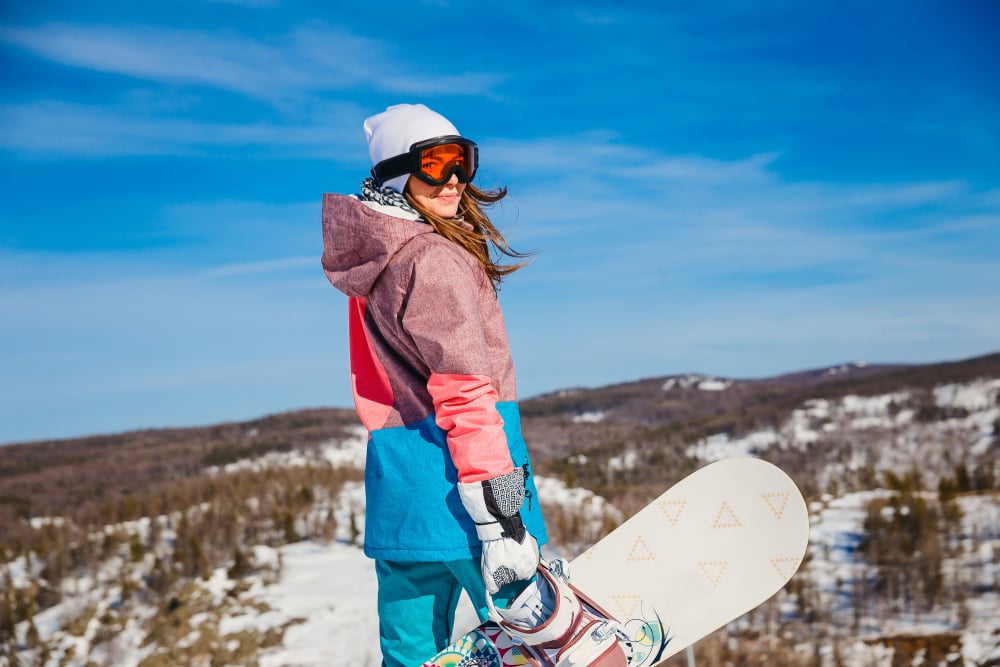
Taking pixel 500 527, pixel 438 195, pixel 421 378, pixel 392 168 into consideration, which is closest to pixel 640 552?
pixel 500 527

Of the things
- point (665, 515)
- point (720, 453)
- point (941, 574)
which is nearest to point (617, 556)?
point (665, 515)

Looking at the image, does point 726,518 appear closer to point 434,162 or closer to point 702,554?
point 702,554

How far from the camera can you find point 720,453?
18.4 metres

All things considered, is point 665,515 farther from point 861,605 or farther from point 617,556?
point 861,605

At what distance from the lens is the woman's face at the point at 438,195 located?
2059mm

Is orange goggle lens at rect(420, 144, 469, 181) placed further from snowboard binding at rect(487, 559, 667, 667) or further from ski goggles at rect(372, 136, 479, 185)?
snowboard binding at rect(487, 559, 667, 667)

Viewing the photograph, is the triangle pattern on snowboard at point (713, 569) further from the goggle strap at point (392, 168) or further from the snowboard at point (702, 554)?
the goggle strap at point (392, 168)

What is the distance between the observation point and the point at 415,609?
207 centimetres

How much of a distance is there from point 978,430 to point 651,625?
14558 millimetres

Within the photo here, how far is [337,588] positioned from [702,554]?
401cm

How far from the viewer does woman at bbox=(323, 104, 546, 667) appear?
5.86 ft

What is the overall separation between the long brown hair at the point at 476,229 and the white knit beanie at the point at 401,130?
0.11m

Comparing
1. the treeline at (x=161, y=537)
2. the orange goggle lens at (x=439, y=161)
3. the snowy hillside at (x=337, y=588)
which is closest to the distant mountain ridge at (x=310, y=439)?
the treeline at (x=161, y=537)

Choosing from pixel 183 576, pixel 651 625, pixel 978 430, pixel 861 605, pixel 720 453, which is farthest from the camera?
pixel 720 453
